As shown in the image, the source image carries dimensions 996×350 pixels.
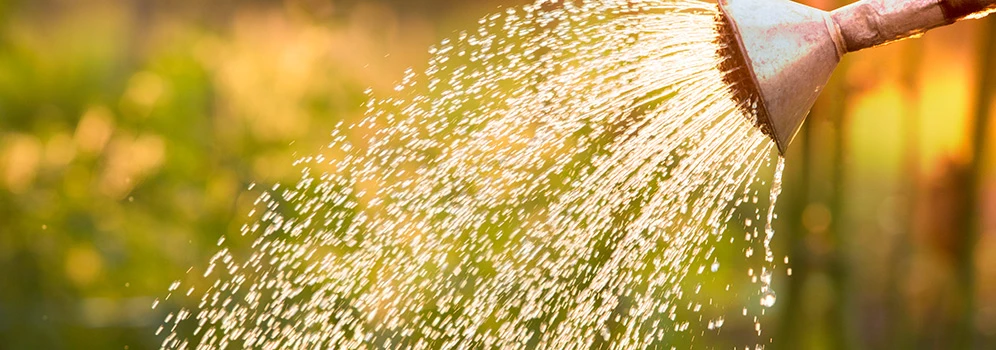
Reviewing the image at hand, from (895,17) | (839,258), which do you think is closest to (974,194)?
(839,258)

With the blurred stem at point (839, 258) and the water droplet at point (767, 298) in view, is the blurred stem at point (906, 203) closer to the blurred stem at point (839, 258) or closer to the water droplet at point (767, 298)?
the blurred stem at point (839, 258)

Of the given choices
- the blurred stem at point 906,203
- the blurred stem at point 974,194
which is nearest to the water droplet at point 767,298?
the blurred stem at point 906,203

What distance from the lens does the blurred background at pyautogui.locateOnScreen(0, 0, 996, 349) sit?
228 cm

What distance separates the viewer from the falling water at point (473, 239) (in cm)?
221

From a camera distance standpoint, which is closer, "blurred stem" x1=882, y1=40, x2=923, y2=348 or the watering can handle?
the watering can handle

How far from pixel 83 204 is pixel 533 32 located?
125 centimetres

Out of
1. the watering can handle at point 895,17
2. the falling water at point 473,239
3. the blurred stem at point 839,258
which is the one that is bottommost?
the blurred stem at point 839,258

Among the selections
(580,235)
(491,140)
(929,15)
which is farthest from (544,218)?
(929,15)

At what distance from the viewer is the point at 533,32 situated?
228 cm

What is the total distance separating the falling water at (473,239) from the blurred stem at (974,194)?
463mm

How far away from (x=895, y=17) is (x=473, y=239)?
1525 millimetres

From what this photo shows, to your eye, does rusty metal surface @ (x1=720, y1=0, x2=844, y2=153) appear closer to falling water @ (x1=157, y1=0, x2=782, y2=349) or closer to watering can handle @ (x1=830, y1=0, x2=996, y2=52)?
watering can handle @ (x1=830, y1=0, x2=996, y2=52)

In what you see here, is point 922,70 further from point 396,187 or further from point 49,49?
point 49,49

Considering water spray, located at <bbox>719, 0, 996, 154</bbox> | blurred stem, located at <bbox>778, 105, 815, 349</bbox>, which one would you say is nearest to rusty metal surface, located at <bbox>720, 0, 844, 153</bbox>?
water spray, located at <bbox>719, 0, 996, 154</bbox>
